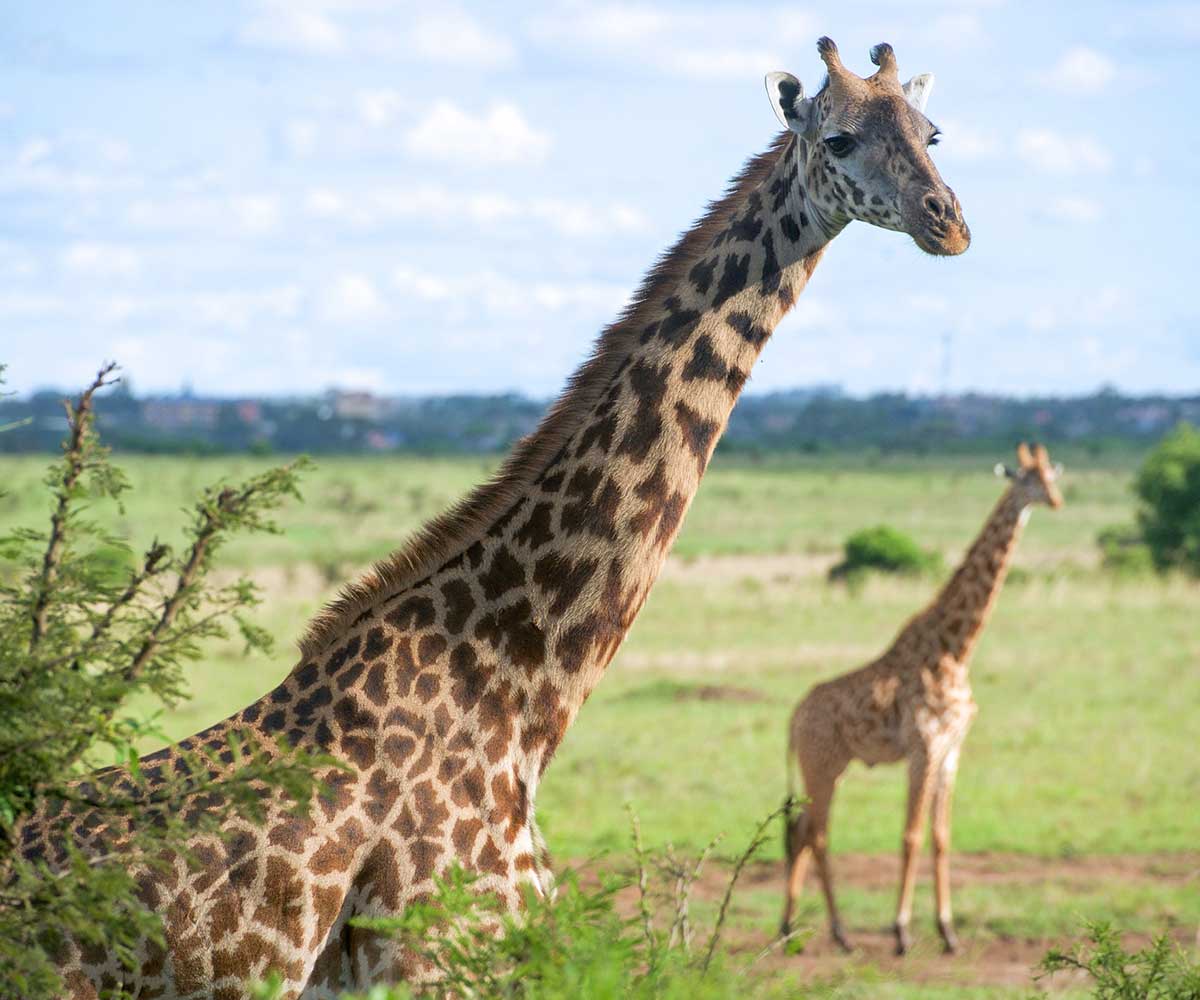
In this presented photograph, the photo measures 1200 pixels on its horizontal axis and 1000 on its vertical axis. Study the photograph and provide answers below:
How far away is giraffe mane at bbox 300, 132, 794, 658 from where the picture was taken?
4.41 metres

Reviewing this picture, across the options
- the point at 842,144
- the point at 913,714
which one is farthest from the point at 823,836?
the point at 842,144

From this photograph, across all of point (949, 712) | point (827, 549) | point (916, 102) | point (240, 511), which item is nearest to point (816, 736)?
point (949, 712)

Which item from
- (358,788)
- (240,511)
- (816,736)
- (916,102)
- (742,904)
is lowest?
(742,904)

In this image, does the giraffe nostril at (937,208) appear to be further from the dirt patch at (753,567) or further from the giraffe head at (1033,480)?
the dirt patch at (753,567)

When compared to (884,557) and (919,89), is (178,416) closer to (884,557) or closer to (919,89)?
(884,557)

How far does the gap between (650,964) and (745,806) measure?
12.7 metres

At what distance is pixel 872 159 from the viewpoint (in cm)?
435

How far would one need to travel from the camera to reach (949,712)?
1221 cm

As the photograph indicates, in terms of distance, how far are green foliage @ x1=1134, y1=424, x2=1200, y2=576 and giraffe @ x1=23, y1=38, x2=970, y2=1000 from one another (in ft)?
98.9

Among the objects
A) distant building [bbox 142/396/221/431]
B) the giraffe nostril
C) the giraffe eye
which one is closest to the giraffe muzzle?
the giraffe nostril

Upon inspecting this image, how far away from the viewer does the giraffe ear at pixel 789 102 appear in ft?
15.2

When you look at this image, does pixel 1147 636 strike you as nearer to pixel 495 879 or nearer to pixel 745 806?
pixel 745 806

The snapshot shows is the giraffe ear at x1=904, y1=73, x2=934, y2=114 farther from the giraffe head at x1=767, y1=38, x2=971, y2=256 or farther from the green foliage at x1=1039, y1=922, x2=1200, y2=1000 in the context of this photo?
the green foliage at x1=1039, y1=922, x2=1200, y2=1000

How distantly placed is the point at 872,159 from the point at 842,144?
112 millimetres
